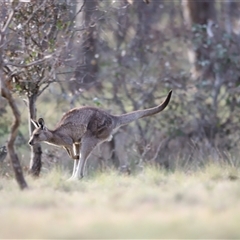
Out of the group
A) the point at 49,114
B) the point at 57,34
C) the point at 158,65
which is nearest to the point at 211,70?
the point at 158,65

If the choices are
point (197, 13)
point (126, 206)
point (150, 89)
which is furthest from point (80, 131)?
point (197, 13)

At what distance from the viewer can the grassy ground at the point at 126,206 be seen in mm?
8031

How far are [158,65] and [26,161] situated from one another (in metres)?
4.39

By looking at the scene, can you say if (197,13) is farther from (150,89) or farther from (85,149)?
(85,149)

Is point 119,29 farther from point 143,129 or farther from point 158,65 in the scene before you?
point 143,129

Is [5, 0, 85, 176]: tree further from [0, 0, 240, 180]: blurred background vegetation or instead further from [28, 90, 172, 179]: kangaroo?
[0, 0, 240, 180]: blurred background vegetation

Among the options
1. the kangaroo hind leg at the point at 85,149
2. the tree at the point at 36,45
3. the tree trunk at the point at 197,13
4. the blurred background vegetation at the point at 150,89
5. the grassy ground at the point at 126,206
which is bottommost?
the grassy ground at the point at 126,206

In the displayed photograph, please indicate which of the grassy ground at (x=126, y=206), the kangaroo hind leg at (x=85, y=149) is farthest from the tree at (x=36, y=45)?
the grassy ground at (x=126, y=206)

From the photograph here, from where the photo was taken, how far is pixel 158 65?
19406 millimetres

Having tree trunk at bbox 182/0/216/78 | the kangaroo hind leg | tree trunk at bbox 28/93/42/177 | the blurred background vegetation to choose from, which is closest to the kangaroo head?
tree trunk at bbox 28/93/42/177

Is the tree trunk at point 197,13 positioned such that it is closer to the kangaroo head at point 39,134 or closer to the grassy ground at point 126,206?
the kangaroo head at point 39,134

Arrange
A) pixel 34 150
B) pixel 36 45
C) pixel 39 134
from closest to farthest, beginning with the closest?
1. pixel 39 134
2. pixel 36 45
3. pixel 34 150

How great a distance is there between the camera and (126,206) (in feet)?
30.0

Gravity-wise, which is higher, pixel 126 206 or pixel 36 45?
pixel 36 45
